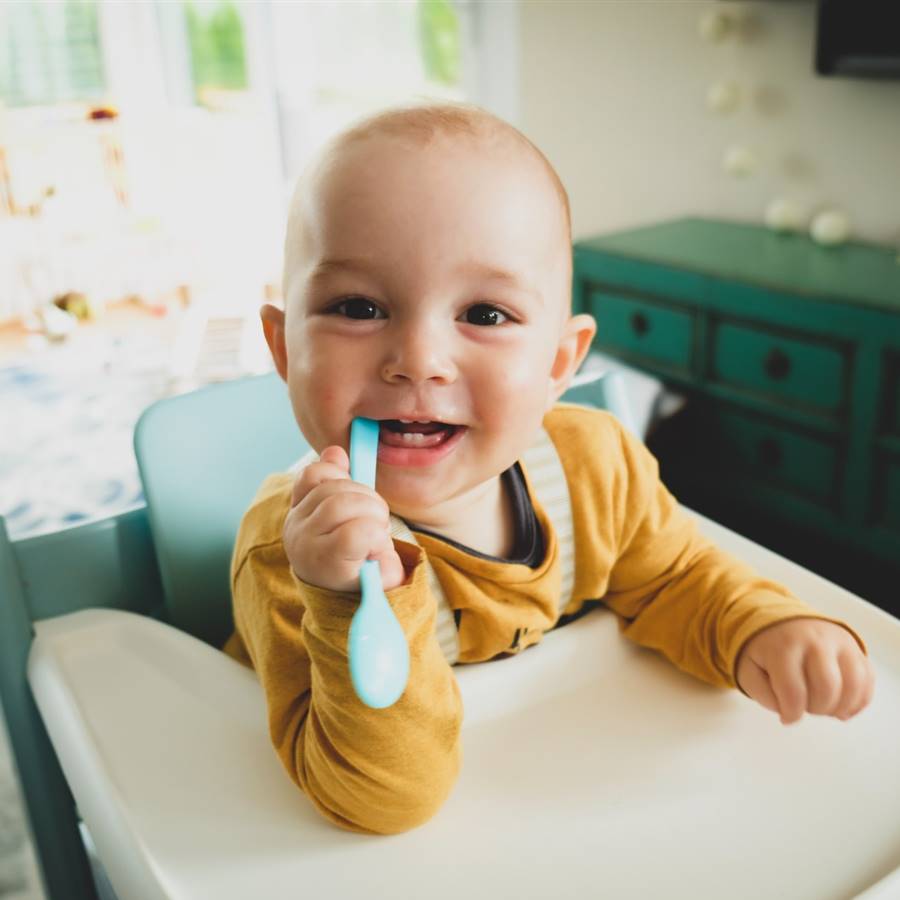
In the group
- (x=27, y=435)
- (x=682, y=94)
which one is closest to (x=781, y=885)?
(x=682, y=94)

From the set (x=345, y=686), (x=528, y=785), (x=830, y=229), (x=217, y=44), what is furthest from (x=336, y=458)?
(x=217, y=44)

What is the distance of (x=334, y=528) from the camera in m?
0.45

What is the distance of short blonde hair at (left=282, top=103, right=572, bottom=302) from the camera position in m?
0.53

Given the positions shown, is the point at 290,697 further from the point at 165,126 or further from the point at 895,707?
the point at 165,126

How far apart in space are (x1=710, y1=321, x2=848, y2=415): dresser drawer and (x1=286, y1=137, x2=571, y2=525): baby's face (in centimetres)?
104

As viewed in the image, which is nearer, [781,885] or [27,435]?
[781,885]

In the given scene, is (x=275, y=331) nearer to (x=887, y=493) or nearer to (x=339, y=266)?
(x=339, y=266)

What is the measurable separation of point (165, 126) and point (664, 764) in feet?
13.6

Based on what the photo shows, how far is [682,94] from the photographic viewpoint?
6.79ft

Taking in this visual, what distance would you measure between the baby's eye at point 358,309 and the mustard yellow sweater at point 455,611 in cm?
13

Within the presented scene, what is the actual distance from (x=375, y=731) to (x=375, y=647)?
95 mm

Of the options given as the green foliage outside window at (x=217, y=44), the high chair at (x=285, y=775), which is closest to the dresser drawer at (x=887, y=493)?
the high chair at (x=285, y=775)

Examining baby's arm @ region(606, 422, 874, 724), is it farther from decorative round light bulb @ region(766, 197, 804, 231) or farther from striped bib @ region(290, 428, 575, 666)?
decorative round light bulb @ region(766, 197, 804, 231)

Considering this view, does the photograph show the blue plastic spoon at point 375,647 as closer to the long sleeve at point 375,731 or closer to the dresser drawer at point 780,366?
the long sleeve at point 375,731
